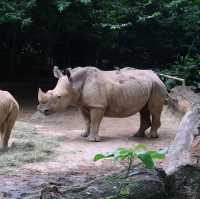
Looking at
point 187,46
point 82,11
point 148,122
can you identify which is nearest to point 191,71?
point 187,46

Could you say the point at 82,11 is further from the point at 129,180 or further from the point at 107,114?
the point at 129,180

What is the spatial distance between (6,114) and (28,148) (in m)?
0.60

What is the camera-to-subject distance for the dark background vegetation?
13.1 metres

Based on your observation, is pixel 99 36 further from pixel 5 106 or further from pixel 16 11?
pixel 5 106

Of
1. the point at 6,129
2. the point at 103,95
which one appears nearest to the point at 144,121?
the point at 103,95

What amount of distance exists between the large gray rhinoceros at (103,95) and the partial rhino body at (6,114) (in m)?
1.28

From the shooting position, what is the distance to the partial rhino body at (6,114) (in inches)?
306

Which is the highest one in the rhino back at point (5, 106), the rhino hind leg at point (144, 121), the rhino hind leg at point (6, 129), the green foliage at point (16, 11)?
the green foliage at point (16, 11)

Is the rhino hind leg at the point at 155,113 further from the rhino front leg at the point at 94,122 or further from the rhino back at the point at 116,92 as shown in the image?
the rhino front leg at the point at 94,122

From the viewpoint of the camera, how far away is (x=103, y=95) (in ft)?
30.4

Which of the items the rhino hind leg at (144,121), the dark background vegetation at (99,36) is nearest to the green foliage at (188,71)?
the dark background vegetation at (99,36)

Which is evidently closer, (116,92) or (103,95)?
(103,95)

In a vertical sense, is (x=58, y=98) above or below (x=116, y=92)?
below

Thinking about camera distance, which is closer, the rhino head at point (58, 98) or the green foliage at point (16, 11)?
the rhino head at point (58, 98)
